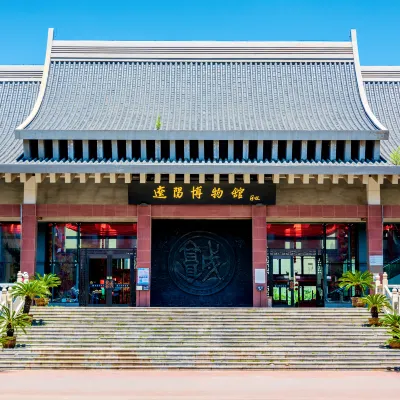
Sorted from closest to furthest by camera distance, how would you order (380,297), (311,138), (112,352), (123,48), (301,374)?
1. (301,374)
2. (112,352)
3. (380,297)
4. (311,138)
5. (123,48)

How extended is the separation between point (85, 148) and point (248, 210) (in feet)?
26.6

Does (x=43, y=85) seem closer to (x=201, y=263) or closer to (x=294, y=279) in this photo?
(x=201, y=263)

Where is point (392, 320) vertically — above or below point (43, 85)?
below

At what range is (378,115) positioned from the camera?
41.8 meters

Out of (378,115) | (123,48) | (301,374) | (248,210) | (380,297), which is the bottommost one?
(301,374)

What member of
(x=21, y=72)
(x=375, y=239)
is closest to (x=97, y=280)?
(x=21, y=72)

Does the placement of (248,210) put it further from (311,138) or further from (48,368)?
(48,368)

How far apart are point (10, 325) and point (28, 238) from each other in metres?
8.61

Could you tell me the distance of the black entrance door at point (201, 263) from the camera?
39.8m

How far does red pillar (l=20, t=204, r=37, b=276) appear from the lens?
36094 millimetres

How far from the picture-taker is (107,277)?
1528 inches

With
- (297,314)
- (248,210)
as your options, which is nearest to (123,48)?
(248,210)

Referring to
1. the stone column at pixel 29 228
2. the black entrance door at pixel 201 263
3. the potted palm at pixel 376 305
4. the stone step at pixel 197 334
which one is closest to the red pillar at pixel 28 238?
the stone column at pixel 29 228

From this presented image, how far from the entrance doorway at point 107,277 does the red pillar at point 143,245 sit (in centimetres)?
262
